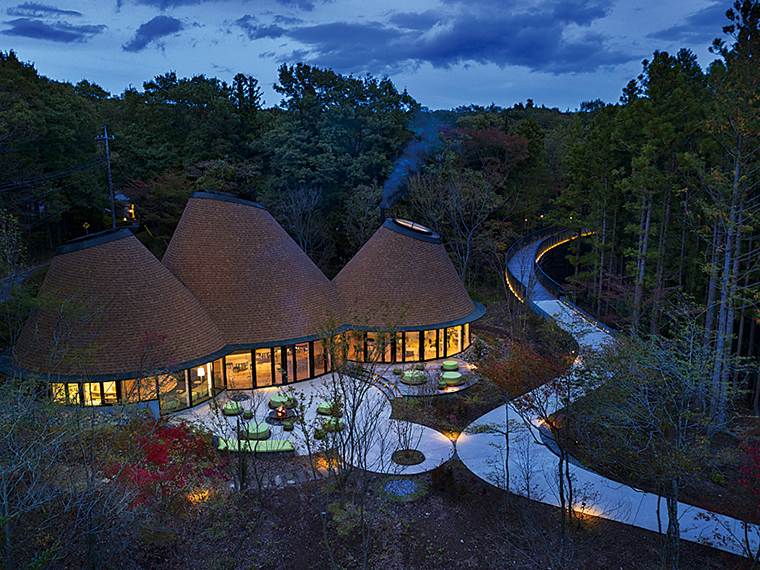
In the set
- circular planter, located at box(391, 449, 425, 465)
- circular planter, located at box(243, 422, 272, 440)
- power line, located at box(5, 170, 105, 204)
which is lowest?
circular planter, located at box(391, 449, 425, 465)

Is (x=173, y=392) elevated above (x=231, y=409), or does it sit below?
above

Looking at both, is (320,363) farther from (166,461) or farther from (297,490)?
(166,461)

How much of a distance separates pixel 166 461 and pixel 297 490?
163 inches

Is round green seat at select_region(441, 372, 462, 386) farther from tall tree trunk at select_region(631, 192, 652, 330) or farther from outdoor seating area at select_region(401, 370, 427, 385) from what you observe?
tall tree trunk at select_region(631, 192, 652, 330)

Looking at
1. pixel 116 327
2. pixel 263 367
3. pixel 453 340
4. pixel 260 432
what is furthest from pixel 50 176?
pixel 453 340

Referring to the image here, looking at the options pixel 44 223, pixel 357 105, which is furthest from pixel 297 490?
pixel 44 223

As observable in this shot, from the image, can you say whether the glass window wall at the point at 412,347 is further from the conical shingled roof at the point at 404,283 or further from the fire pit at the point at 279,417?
the fire pit at the point at 279,417

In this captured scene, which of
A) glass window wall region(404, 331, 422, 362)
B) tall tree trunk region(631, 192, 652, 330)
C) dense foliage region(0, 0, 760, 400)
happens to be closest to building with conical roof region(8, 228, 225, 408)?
glass window wall region(404, 331, 422, 362)

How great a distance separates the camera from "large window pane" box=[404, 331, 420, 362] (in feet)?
77.8

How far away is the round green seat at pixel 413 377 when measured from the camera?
21141 millimetres

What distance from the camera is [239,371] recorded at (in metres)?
20.6

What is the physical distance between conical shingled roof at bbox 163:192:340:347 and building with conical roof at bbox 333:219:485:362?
261cm

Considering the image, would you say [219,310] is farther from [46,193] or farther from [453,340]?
[46,193]

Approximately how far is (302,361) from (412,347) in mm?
5687
